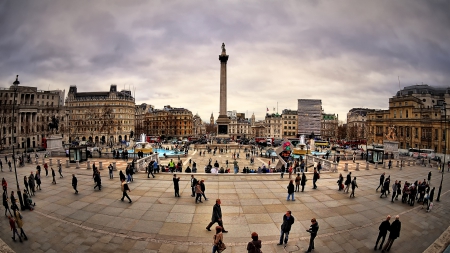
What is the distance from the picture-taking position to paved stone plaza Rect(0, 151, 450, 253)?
929 centimetres

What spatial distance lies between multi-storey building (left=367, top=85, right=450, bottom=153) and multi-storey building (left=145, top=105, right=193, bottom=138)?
79.6 metres

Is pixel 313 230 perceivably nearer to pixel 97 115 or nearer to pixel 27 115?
pixel 27 115

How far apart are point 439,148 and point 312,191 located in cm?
5280

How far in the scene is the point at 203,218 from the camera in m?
11.5

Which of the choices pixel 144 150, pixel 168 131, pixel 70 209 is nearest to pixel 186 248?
pixel 70 209

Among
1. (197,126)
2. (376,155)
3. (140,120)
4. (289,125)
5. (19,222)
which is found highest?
(140,120)

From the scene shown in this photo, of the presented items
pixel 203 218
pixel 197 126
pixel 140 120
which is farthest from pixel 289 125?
pixel 203 218

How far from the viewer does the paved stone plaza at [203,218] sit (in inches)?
366

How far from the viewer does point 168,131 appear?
110m

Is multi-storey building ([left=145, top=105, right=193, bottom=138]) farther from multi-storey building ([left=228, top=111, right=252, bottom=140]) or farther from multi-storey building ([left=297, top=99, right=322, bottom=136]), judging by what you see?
multi-storey building ([left=297, top=99, right=322, bottom=136])

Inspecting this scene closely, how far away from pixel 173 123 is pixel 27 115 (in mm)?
56419

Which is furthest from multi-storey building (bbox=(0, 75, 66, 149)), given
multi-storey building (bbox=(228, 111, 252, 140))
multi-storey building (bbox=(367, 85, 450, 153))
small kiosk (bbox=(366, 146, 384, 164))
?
multi-storey building (bbox=(367, 85, 450, 153))

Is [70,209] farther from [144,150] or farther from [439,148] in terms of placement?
[439,148]

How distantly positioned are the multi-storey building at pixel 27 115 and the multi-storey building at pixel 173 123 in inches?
1740
